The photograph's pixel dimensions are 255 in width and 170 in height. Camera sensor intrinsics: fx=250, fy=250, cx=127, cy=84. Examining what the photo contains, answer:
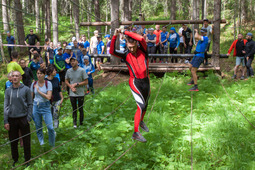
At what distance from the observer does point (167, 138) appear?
5.79 meters

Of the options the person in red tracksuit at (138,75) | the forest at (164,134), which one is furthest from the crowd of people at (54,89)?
the forest at (164,134)

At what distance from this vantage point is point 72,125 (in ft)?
24.1

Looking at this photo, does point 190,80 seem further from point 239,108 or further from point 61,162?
point 61,162

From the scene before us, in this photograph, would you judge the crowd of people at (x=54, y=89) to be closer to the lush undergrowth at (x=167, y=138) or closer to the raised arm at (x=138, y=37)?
the raised arm at (x=138, y=37)

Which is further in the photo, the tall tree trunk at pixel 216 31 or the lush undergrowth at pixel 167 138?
the tall tree trunk at pixel 216 31

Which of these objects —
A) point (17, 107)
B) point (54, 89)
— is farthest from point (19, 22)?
point (17, 107)

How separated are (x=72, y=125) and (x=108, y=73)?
164 inches

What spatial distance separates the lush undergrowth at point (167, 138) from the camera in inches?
199

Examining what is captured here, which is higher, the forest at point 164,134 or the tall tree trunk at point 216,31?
the tall tree trunk at point 216,31

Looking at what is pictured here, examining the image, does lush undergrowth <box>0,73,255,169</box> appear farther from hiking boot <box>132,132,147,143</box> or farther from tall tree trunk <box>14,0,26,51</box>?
tall tree trunk <box>14,0,26,51</box>

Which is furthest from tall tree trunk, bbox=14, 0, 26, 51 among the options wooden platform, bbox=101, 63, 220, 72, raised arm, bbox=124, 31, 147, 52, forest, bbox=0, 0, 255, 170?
raised arm, bbox=124, 31, 147, 52

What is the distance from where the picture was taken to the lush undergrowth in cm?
504

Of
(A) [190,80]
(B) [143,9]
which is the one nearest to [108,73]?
(A) [190,80]

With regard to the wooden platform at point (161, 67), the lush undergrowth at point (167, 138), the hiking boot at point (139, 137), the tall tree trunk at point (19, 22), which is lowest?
the lush undergrowth at point (167, 138)
